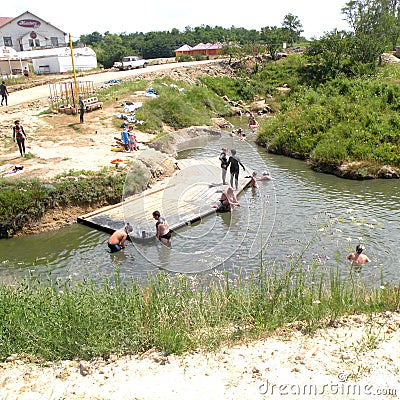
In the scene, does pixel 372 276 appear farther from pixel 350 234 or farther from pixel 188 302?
pixel 188 302

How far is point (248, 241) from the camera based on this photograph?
12648 mm

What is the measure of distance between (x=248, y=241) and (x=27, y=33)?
50539 mm

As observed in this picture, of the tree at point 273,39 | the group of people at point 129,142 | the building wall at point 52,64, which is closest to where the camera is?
the group of people at point 129,142

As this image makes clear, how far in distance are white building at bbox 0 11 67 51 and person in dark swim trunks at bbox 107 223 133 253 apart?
47925mm

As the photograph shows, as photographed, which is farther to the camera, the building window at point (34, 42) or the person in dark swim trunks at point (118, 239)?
the building window at point (34, 42)

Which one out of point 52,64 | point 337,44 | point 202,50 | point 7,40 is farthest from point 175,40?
point 337,44

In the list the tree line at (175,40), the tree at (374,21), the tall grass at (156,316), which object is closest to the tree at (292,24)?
the tree line at (175,40)

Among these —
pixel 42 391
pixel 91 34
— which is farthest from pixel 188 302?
pixel 91 34

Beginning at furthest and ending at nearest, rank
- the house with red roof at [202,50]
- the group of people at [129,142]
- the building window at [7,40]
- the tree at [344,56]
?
the house with red roof at [202,50], the building window at [7,40], the tree at [344,56], the group of people at [129,142]

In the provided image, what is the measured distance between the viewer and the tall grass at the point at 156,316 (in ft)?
21.0

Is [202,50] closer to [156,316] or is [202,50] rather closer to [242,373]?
[156,316]

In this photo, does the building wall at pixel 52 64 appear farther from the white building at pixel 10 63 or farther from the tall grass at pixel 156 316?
the tall grass at pixel 156 316

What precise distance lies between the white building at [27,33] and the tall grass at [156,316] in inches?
2056

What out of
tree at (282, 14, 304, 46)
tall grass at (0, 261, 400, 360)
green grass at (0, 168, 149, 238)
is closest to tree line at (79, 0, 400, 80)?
tree at (282, 14, 304, 46)
